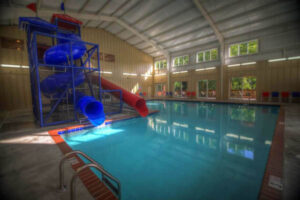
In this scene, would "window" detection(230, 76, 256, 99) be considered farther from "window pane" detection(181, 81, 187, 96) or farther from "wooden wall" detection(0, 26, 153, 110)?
"wooden wall" detection(0, 26, 153, 110)

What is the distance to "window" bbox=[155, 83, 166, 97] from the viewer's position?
1668 centimetres

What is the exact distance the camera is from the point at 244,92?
11.3 meters

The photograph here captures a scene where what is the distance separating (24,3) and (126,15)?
6.17m

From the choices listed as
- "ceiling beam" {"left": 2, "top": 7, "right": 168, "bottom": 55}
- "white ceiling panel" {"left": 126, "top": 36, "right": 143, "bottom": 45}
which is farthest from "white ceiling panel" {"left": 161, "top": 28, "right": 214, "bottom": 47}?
"white ceiling panel" {"left": 126, "top": 36, "right": 143, "bottom": 45}

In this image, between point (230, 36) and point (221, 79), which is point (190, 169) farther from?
point (230, 36)

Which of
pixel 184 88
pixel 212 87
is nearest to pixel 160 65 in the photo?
pixel 184 88

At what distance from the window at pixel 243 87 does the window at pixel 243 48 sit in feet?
6.65

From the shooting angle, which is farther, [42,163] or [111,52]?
[111,52]

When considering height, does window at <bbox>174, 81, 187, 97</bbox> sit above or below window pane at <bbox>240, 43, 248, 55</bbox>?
below

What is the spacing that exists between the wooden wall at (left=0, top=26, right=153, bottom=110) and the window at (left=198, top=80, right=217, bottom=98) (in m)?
6.27

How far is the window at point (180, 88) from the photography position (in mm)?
14904

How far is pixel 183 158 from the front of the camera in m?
2.89

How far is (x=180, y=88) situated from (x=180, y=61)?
3030mm

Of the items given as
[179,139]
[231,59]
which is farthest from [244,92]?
[179,139]
